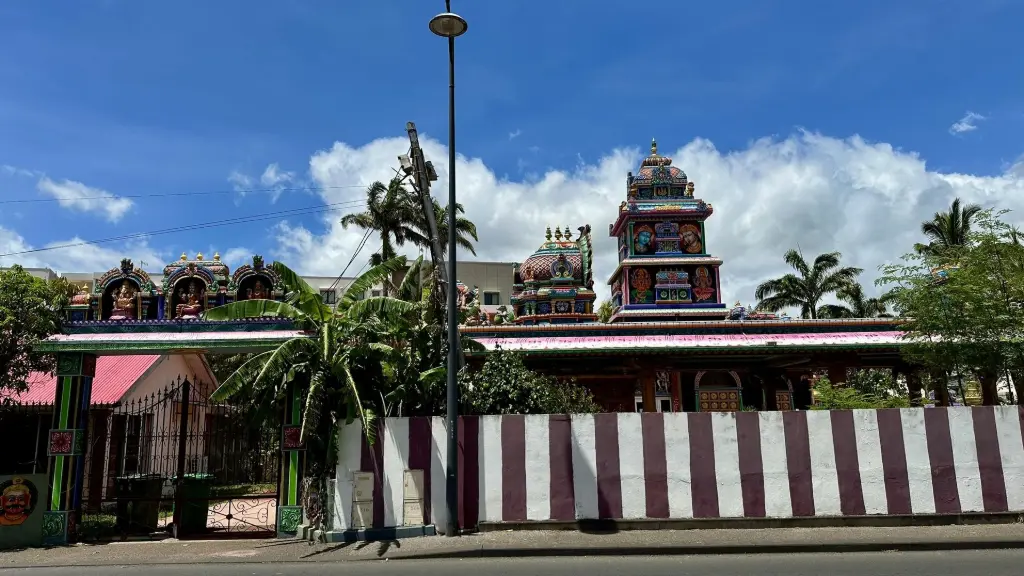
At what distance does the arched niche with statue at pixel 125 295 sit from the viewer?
559 inches

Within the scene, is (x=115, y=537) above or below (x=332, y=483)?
below

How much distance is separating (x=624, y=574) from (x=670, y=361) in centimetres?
1215

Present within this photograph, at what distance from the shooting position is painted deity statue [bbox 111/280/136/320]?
14180 mm

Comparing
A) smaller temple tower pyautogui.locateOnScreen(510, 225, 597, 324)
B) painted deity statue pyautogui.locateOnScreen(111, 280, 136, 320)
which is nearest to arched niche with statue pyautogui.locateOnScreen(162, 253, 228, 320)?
painted deity statue pyautogui.locateOnScreen(111, 280, 136, 320)

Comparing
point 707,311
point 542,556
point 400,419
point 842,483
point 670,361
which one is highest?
point 707,311

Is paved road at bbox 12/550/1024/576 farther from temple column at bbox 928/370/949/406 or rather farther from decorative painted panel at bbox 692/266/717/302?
decorative painted panel at bbox 692/266/717/302

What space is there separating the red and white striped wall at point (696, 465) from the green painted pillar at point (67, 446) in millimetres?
5224

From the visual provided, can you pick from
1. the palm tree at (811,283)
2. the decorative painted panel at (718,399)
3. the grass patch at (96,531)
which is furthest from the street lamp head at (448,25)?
the palm tree at (811,283)

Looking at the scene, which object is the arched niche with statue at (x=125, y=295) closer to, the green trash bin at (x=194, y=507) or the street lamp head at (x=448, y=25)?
the green trash bin at (x=194, y=507)

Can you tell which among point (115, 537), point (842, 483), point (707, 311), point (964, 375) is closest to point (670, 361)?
point (707, 311)

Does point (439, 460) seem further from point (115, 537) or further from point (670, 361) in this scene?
point (670, 361)

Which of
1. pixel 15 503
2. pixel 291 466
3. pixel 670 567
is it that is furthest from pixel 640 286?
pixel 15 503

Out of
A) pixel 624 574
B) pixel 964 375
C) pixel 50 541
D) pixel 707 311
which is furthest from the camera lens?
pixel 707 311

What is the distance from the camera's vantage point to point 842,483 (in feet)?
38.2
